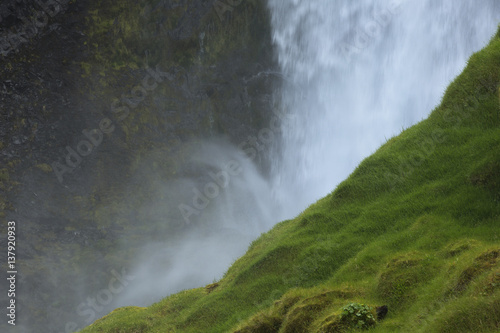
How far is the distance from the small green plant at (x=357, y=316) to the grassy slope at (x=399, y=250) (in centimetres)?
18

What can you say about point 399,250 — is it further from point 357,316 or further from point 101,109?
point 101,109

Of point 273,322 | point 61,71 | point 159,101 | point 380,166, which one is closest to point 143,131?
point 159,101

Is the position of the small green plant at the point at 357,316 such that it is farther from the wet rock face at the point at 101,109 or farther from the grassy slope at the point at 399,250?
the wet rock face at the point at 101,109

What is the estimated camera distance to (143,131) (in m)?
62.2

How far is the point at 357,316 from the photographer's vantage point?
7348 mm

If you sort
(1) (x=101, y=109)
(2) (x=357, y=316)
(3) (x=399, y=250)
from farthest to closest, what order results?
(1) (x=101, y=109) → (3) (x=399, y=250) → (2) (x=357, y=316)

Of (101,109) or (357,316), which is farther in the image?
(101,109)

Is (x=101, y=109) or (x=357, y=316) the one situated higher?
Result: (x=101, y=109)

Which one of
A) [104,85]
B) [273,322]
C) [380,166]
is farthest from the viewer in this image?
[104,85]

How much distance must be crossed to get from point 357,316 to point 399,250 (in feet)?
10.3

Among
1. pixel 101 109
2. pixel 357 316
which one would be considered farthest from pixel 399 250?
pixel 101 109

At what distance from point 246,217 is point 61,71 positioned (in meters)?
33.9

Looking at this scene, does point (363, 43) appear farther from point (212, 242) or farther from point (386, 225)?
point (386, 225)

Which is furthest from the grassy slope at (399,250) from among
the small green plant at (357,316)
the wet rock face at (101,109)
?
the wet rock face at (101,109)
